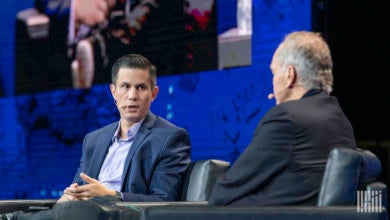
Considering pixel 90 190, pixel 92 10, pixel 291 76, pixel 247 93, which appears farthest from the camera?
pixel 92 10

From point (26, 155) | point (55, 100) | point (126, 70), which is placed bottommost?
point (26, 155)

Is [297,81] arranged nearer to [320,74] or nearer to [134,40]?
[320,74]

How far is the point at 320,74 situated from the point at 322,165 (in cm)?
30

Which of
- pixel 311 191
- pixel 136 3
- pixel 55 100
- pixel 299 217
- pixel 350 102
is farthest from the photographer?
pixel 55 100

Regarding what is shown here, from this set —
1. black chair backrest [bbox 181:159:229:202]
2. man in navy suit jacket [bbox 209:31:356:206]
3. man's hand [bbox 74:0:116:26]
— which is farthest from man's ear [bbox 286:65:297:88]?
man's hand [bbox 74:0:116:26]

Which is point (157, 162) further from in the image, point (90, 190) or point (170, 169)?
point (90, 190)

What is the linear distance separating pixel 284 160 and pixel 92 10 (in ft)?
11.2

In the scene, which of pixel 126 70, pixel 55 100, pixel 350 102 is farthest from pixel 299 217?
pixel 55 100

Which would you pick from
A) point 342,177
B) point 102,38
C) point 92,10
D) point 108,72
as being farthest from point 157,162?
point 92,10

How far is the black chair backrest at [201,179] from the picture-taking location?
122 inches

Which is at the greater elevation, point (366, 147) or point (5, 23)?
point (5, 23)

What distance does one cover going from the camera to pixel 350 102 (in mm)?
4105

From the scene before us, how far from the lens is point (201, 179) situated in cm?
313

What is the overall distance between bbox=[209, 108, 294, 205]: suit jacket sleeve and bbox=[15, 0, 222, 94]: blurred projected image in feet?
7.28
